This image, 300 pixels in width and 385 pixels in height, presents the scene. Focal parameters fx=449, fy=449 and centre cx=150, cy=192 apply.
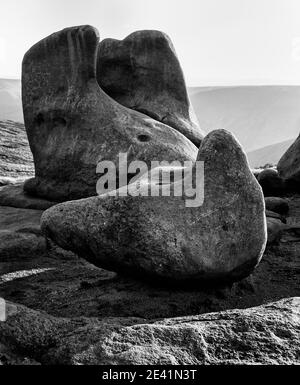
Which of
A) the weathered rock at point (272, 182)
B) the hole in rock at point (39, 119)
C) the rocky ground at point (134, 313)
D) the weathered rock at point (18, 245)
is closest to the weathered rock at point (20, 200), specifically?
the hole in rock at point (39, 119)

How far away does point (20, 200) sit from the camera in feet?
30.7

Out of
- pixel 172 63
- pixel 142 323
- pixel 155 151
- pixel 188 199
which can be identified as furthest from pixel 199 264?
pixel 172 63

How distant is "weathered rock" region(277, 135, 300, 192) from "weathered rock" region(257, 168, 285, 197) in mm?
135

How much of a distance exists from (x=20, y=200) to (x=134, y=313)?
5.95 meters

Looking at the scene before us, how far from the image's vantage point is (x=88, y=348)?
9.72 ft

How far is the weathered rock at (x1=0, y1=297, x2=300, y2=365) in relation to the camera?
9.57ft

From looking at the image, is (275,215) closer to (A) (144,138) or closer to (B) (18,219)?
(A) (144,138)

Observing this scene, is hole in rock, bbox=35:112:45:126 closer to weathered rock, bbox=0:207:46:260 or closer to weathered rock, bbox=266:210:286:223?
weathered rock, bbox=0:207:46:260

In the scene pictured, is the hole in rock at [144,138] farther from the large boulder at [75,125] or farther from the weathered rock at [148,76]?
the weathered rock at [148,76]

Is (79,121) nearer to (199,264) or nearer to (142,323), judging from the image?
(199,264)

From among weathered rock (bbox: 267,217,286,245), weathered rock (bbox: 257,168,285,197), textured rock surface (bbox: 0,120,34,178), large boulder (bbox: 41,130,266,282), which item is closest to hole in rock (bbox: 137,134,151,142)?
weathered rock (bbox: 267,217,286,245)

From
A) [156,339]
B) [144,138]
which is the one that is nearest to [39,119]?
[144,138]

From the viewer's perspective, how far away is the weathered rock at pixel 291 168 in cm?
980

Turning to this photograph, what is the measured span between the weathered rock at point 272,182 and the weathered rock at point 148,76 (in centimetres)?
171
